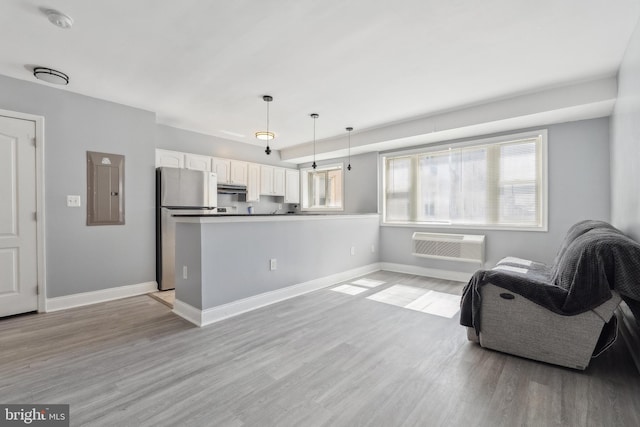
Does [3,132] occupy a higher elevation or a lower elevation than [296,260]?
higher

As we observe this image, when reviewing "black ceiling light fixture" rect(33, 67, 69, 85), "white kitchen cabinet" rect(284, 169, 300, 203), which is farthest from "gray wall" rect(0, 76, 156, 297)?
"white kitchen cabinet" rect(284, 169, 300, 203)

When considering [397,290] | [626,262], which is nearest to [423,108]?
[397,290]

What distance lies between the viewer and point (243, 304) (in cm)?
327

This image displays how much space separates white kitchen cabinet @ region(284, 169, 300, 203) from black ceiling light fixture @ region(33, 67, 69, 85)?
164 inches

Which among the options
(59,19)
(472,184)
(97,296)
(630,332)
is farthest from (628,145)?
(97,296)

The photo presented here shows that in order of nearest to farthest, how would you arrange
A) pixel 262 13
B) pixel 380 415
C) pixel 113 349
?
1. pixel 380 415
2. pixel 262 13
3. pixel 113 349

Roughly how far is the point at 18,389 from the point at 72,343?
710 millimetres

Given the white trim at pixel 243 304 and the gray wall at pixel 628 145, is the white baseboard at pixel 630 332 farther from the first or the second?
the white trim at pixel 243 304

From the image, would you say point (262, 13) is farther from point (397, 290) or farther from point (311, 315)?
point (397, 290)

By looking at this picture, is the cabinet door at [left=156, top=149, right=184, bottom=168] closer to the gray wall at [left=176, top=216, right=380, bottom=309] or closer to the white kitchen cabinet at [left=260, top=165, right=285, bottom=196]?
the white kitchen cabinet at [left=260, top=165, right=285, bottom=196]

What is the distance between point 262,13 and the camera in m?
2.14

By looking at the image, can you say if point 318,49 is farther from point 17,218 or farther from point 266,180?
point 266,180

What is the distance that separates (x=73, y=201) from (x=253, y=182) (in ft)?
9.83

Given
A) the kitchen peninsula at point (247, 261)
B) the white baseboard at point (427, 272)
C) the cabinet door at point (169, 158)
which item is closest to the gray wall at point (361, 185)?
the white baseboard at point (427, 272)
